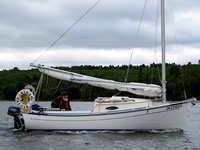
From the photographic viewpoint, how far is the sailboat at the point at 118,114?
1938 cm

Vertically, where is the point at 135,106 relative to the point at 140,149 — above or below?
above

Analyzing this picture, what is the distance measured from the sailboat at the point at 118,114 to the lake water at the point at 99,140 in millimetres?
452

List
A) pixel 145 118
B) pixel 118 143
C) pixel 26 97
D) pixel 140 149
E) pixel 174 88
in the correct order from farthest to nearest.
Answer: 1. pixel 174 88
2. pixel 26 97
3. pixel 145 118
4. pixel 118 143
5. pixel 140 149

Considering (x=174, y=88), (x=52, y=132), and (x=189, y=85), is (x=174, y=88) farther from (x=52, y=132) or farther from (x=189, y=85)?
(x=52, y=132)

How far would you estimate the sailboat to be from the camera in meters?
19.4

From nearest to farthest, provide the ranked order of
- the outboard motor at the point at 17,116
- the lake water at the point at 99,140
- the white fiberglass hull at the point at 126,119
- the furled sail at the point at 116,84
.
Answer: the lake water at the point at 99,140 < the white fiberglass hull at the point at 126,119 < the furled sail at the point at 116,84 < the outboard motor at the point at 17,116

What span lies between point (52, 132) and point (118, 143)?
5006 mm

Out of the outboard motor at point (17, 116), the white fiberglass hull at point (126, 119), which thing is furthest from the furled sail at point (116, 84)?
the outboard motor at point (17, 116)

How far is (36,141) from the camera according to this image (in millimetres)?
18547

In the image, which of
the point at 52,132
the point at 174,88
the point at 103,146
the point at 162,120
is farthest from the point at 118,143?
the point at 174,88

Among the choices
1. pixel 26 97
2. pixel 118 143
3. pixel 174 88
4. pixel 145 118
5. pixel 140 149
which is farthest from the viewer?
pixel 174 88

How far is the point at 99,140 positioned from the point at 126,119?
2217 mm

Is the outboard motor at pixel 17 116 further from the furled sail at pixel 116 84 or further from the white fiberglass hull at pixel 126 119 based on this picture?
the furled sail at pixel 116 84

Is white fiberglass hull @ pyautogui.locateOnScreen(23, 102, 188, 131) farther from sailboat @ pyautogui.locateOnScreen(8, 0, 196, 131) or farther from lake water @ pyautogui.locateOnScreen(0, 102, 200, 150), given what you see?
lake water @ pyautogui.locateOnScreen(0, 102, 200, 150)
